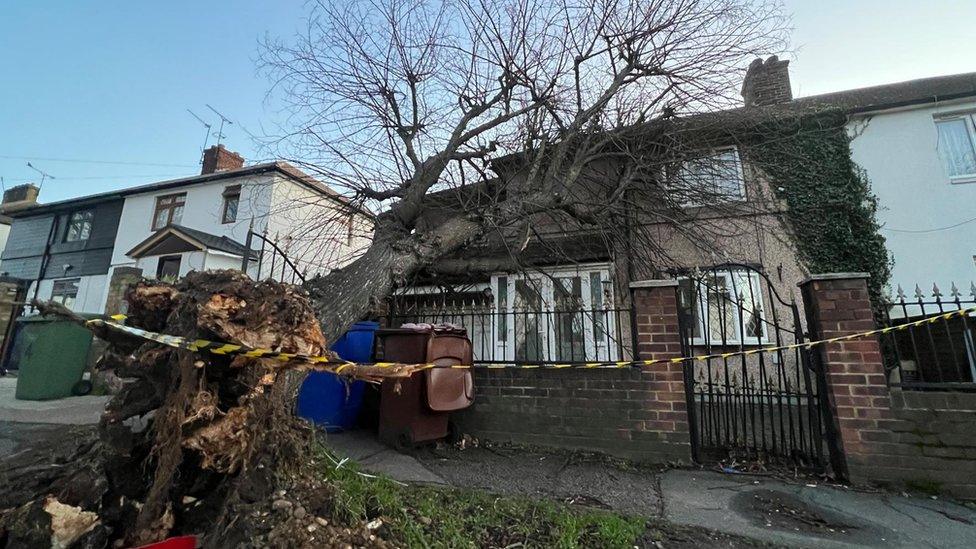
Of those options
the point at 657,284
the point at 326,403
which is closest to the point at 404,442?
the point at 326,403

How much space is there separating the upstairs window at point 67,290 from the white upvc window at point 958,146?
91.9 ft

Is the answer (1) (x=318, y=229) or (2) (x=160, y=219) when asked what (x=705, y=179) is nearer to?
(1) (x=318, y=229)

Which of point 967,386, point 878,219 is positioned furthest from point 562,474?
point 878,219

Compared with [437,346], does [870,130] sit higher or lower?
higher

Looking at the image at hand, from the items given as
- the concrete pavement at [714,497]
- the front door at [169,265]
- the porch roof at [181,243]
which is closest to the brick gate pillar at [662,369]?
the concrete pavement at [714,497]

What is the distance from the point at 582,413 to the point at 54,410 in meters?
7.34

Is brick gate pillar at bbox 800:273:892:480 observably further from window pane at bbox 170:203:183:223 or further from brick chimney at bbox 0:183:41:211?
brick chimney at bbox 0:183:41:211

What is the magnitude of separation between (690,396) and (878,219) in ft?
24.2

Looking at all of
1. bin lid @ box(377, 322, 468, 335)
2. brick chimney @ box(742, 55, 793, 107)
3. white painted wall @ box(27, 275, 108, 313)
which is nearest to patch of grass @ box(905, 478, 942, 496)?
bin lid @ box(377, 322, 468, 335)

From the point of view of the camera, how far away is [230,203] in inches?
619

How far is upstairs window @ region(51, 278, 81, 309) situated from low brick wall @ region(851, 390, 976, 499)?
24.5 metres

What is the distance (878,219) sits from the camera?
813 centimetres

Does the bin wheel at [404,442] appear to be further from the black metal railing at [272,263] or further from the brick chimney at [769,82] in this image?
the brick chimney at [769,82]

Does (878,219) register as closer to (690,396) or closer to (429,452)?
(690,396)
